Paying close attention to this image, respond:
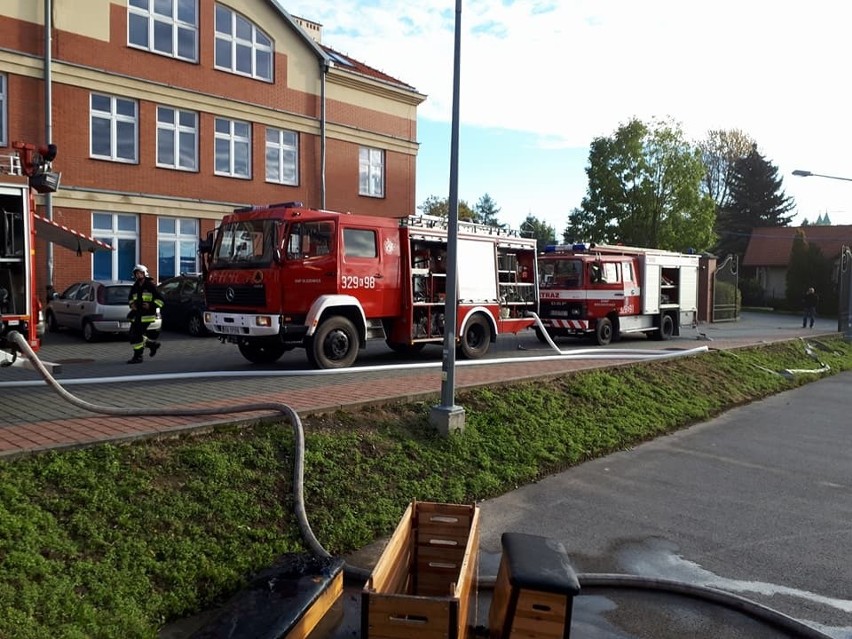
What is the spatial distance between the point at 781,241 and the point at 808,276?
42.2 feet

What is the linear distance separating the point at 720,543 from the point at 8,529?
5.58 metres

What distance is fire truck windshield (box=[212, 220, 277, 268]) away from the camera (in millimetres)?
11570

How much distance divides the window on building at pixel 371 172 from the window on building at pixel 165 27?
7.63m

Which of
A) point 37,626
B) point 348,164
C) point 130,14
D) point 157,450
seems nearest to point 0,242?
point 157,450

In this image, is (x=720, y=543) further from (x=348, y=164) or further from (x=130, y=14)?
(x=348, y=164)

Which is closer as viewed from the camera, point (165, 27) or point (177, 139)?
point (165, 27)

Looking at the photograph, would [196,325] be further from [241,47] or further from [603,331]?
[241,47]

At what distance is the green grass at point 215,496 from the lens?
4.45 metres

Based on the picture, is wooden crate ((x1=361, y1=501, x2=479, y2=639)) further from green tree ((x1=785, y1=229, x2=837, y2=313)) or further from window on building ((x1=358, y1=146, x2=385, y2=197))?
green tree ((x1=785, y1=229, x2=837, y2=313))

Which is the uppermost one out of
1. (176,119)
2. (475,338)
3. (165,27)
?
(165,27)

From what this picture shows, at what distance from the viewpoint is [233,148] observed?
2500 cm

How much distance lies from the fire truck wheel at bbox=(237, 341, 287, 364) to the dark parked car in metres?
6.05

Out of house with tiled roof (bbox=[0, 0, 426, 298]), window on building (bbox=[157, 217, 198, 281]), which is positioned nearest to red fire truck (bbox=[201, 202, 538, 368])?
house with tiled roof (bbox=[0, 0, 426, 298])

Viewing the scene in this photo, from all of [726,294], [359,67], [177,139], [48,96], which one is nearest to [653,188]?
[726,294]
